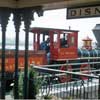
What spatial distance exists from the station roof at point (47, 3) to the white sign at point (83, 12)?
8cm

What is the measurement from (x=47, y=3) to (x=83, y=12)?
0.70m

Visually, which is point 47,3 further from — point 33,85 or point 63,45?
point 63,45

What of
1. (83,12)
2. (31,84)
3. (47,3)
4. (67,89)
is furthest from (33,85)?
(83,12)

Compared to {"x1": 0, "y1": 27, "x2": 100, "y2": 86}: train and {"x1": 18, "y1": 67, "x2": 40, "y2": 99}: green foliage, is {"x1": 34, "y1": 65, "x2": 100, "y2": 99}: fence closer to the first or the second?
{"x1": 18, "y1": 67, "x2": 40, "y2": 99}: green foliage

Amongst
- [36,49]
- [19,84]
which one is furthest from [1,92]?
[36,49]

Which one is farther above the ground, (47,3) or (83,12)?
(47,3)

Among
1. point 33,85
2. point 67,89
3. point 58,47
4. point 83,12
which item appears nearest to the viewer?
point 83,12

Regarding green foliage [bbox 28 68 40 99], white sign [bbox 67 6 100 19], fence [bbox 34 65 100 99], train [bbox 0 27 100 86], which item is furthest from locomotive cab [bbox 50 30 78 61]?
white sign [bbox 67 6 100 19]

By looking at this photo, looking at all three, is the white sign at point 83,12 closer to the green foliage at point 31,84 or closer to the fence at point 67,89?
the fence at point 67,89

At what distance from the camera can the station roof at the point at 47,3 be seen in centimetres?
459

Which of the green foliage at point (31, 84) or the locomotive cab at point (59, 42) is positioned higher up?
the locomotive cab at point (59, 42)

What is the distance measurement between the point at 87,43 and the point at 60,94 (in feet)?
28.2

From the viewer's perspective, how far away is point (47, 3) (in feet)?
16.1

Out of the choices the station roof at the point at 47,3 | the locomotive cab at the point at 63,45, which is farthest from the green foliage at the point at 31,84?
the locomotive cab at the point at 63,45
